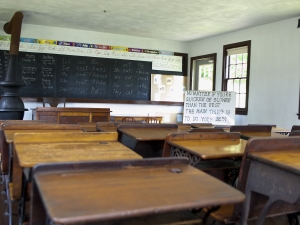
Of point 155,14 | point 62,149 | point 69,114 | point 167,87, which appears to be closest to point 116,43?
point 167,87

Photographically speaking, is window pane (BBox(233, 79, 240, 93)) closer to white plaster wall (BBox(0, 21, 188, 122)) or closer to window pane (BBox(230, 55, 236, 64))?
window pane (BBox(230, 55, 236, 64))

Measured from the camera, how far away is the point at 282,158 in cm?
147

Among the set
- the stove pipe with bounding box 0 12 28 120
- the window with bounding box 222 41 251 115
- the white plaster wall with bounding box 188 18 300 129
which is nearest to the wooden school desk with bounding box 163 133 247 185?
the white plaster wall with bounding box 188 18 300 129

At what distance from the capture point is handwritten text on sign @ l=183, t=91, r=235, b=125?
4.59 meters

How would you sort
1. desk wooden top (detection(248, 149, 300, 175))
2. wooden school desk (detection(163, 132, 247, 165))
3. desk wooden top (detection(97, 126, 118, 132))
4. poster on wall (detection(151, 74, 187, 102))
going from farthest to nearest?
poster on wall (detection(151, 74, 187, 102))
desk wooden top (detection(97, 126, 118, 132))
wooden school desk (detection(163, 132, 247, 165))
desk wooden top (detection(248, 149, 300, 175))

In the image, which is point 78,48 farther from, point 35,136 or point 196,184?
point 196,184

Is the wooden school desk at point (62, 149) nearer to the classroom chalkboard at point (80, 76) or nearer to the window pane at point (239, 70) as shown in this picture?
the window pane at point (239, 70)

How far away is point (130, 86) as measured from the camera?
7109 mm

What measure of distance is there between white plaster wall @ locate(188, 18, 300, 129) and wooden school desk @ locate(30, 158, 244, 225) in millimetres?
4272

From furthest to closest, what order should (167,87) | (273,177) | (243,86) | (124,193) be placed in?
(167,87) < (243,86) < (273,177) < (124,193)

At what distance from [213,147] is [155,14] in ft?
12.5

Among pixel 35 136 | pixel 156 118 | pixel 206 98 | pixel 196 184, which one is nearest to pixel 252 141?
pixel 196 184

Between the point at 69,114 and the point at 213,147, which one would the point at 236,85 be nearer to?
the point at 69,114

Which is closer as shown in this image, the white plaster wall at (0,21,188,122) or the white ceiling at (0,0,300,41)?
the white ceiling at (0,0,300,41)
